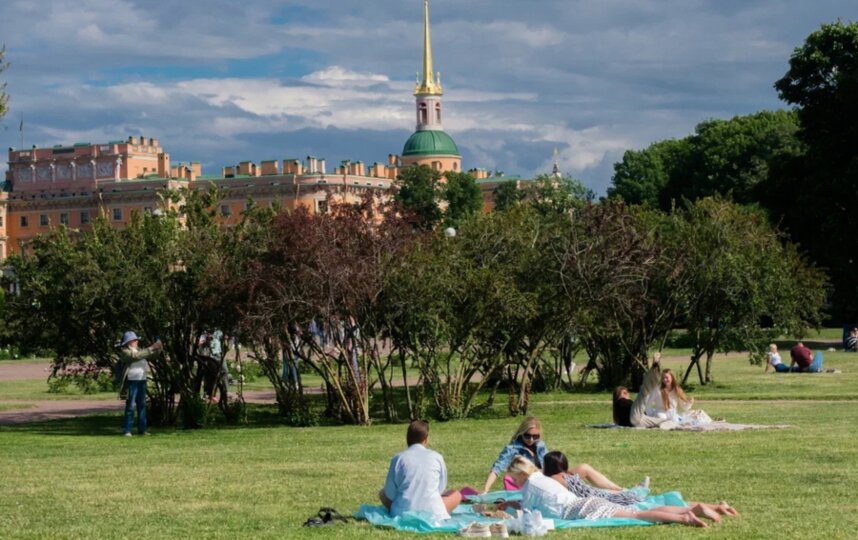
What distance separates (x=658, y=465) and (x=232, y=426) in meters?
11.0

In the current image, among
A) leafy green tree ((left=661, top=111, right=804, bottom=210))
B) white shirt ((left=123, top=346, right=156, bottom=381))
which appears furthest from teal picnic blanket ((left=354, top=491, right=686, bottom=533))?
leafy green tree ((left=661, top=111, right=804, bottom=210))

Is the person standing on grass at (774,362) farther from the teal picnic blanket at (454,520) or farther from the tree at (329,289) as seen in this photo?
the teal picnic blanket at (454,520)

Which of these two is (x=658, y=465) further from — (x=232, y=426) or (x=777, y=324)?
(x=777, y=324)

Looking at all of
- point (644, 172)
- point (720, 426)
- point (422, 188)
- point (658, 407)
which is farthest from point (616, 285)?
point (422, 188)

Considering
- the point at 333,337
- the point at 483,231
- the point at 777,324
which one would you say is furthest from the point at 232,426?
the point at 777,324

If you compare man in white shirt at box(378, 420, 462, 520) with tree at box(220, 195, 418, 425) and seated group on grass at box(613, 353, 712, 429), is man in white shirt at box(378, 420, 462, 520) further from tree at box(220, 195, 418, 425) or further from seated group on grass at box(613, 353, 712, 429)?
tree at box(220, 195, 418, 425)

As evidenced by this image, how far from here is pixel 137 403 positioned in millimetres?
24797

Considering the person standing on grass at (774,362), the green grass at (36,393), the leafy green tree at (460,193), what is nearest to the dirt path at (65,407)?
the green grass at (36,393)

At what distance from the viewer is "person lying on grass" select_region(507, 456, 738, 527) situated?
1323 cm

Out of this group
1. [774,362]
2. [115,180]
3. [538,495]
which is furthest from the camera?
[115,180]

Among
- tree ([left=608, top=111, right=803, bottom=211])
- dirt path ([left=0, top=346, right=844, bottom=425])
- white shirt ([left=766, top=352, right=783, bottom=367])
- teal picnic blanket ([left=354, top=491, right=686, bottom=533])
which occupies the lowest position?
teal picnic blanket ([left=354, top=491, right=686, bottom=533])

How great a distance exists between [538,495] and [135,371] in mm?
12213

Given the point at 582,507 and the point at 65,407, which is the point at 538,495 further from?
the point at 65,407

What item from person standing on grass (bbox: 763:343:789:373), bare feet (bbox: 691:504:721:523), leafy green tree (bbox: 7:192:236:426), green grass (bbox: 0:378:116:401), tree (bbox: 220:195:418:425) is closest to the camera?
bare feet (bbox: 691:504:721:523)
